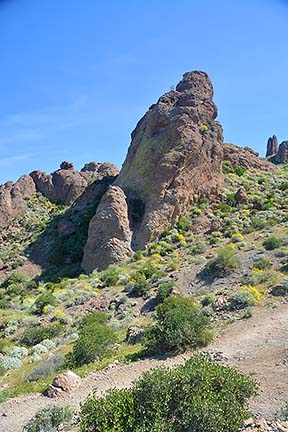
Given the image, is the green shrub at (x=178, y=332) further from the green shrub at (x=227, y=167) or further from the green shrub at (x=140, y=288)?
the green shrub at (x=227, y=167)

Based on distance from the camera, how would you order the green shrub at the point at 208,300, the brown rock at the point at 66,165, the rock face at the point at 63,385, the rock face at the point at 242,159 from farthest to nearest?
1. the brown rock at the point at 66,165
2. the rock face at the point at 242,159
3. the green shrub at the point at 208,300
4. the rock face at the point at 63,385

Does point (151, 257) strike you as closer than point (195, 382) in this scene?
No

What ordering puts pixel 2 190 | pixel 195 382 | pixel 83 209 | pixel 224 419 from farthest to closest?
pixel 2 190, pixel 83 209, pixel 195 382, pixel 224 419

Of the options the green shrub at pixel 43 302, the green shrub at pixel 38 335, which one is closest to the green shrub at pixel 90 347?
the green shrub at pixel 38 335

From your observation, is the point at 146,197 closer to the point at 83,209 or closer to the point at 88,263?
the point at 88,263

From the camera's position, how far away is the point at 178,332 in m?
11.6

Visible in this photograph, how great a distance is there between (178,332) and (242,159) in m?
34.0

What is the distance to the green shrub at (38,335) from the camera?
1677 centimetres

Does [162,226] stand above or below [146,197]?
below

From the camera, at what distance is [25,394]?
33.4ft

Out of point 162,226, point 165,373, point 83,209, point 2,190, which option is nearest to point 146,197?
point 162,226

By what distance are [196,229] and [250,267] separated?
9.97m

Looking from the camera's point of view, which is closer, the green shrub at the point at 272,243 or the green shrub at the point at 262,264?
the green shrub at the point at 262,264

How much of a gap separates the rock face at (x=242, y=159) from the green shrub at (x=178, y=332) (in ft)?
102
